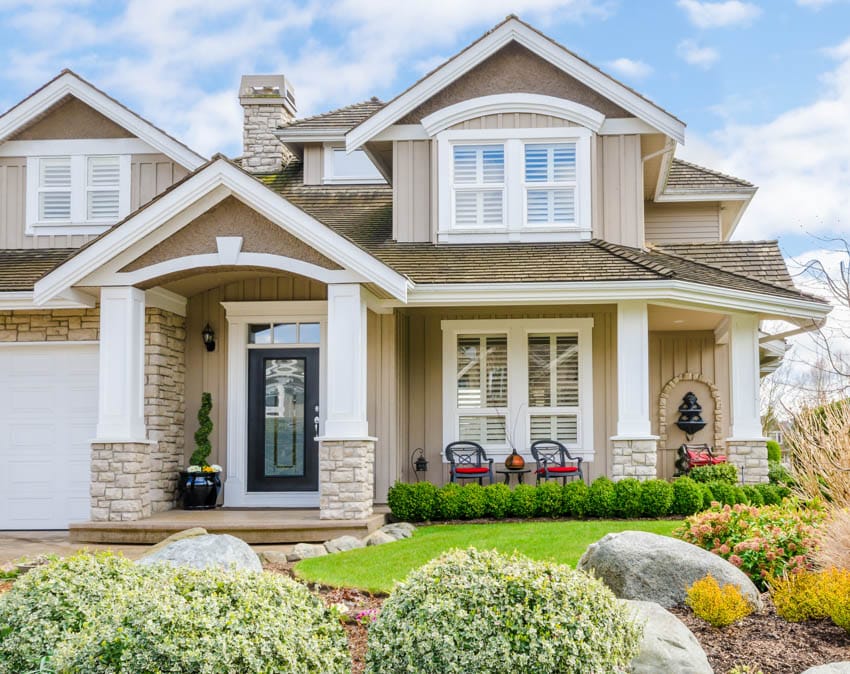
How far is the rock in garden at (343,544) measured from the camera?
9828mm

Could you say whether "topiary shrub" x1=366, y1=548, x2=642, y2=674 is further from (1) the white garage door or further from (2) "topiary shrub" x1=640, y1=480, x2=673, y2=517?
(1) the white garage door

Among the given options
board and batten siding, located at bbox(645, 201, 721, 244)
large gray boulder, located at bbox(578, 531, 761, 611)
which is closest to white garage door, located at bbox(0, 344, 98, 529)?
large gray boulder, located at bbox(578, 531, 761, 611)

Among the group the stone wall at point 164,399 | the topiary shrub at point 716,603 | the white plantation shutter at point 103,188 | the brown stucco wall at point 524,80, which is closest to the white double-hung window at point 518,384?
the brown stucco wall at point 524,80

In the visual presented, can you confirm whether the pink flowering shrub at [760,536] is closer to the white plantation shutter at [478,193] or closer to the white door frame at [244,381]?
the white door frame at [244,381]

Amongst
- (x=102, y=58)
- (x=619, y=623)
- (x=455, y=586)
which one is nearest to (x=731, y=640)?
(x=619, y=623)

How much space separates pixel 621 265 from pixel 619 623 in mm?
7568

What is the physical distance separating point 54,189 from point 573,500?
825cm

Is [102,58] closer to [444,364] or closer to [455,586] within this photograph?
[444,364]

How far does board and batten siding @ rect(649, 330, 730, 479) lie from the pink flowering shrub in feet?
20.9

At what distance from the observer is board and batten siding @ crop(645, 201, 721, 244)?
50.7ft

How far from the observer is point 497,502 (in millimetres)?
11492

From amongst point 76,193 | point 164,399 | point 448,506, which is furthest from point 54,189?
point 448,506

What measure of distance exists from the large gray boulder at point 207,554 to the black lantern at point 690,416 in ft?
28.6

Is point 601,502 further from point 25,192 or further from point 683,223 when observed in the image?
point 25,192
